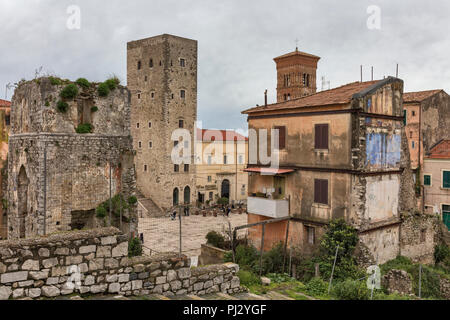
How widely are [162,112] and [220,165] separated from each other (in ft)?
35.1

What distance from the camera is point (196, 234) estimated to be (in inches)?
1367

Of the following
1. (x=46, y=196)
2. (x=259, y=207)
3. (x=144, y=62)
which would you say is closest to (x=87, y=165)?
(x=46, y=196)

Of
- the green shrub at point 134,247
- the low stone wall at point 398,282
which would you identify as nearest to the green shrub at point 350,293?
the low stone wall at point 398,282

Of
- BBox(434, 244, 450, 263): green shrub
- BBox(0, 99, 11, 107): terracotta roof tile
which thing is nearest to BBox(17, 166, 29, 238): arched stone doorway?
BBox(0, 99, 11, 107): terracotta roof tile

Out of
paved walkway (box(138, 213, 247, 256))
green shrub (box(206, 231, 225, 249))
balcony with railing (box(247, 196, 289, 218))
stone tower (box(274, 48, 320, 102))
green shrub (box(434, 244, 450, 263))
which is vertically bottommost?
paved walkway (box(138, 213, 247, 256))

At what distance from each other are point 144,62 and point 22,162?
111 feet

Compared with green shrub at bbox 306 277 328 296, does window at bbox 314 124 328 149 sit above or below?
above

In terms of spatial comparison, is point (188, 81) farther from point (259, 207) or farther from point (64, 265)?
point (64, 265)

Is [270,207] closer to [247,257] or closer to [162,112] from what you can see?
[247,257]

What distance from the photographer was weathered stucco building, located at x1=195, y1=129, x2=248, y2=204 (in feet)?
168

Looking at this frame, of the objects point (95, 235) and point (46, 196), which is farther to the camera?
point (46, 196)

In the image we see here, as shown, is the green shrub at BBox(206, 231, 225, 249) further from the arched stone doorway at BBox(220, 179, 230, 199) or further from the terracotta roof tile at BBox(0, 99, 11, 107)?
the arched stone doorway at BBox(220, 179, 230, 199)

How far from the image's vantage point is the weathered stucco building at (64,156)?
16.4m

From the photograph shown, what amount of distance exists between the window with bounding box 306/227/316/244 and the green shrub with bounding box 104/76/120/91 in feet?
37.9
